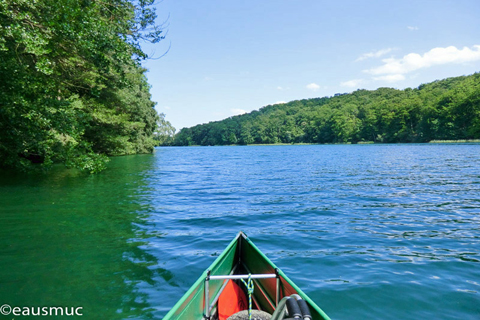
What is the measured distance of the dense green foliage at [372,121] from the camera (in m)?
90.6

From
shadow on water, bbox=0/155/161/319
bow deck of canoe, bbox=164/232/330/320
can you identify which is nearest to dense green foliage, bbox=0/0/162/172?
shadow on water, bbox=0/155/161/319

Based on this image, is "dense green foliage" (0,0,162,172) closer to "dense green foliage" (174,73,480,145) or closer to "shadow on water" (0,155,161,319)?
"shadow on water" (0,155,161,319)

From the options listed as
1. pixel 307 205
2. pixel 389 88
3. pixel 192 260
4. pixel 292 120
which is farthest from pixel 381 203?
pixel 389 88

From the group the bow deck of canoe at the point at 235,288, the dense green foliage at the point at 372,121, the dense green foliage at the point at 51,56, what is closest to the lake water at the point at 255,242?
the bow deck of canoe at the point at 235,288

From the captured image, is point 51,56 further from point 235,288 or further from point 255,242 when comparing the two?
point 235,288

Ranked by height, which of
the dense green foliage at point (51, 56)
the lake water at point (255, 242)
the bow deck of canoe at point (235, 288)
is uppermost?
the dense green foliage at point (51, 56)

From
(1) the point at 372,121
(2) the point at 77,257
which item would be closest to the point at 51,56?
(2) the point at 77,257

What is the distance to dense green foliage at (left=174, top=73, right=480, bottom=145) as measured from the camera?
90562 mm

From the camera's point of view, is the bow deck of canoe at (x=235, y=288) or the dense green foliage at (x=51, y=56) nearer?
the bow deck of canoe at (x=235, y=288)

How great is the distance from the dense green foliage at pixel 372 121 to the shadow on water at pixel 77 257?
99.4m

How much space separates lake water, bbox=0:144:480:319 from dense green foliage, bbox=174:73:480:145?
92744 millimetres

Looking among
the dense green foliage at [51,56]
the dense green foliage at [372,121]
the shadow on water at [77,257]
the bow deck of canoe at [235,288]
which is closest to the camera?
the bow deck of canoe at [235,288]

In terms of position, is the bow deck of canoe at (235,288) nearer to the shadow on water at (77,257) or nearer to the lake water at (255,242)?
the lake water at (255,242)

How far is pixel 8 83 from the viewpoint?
12.6m
